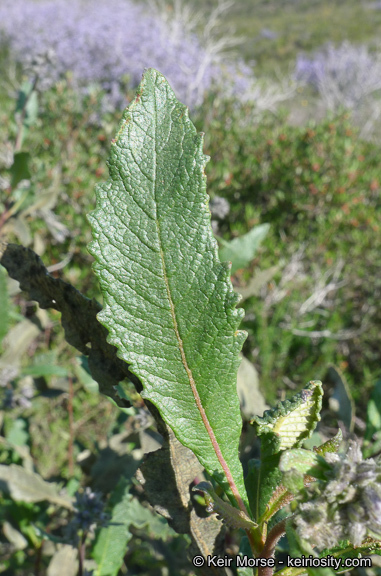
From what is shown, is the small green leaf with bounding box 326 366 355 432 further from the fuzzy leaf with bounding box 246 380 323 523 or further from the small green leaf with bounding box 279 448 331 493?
the small green leaf with bounding box 279 448 331 493

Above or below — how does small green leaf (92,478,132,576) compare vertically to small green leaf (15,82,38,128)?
below

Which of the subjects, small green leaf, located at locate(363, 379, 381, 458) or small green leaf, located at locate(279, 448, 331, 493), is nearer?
small green leaf, located at locate(279, 448, 331, 493)

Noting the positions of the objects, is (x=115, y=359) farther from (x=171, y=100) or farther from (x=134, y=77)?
(x=134, y=77)

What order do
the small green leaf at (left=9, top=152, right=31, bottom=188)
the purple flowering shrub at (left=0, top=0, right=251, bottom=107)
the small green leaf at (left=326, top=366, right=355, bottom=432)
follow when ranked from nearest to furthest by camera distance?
1. the small green leaf at (left=326, top=366, right=355, bottom=432)
2. the small green leaf at (left=9, top=152, right=31, bottom=188)
3. the purple flowering shrub at (left=0, top=0, right=251, bottom=107)

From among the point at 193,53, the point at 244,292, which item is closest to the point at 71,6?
the point at 193,53

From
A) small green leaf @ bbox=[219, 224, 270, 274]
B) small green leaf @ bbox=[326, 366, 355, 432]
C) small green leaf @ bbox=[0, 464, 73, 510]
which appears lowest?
small green leaf @ bbox=[0, 464, 73, 510]

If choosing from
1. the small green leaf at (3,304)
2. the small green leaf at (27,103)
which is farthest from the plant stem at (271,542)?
the small green leaf at (27,103)

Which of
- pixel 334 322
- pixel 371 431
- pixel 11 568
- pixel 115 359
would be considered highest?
pixel 115 359

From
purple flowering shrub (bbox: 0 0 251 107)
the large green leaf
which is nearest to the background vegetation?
the large green leaf
